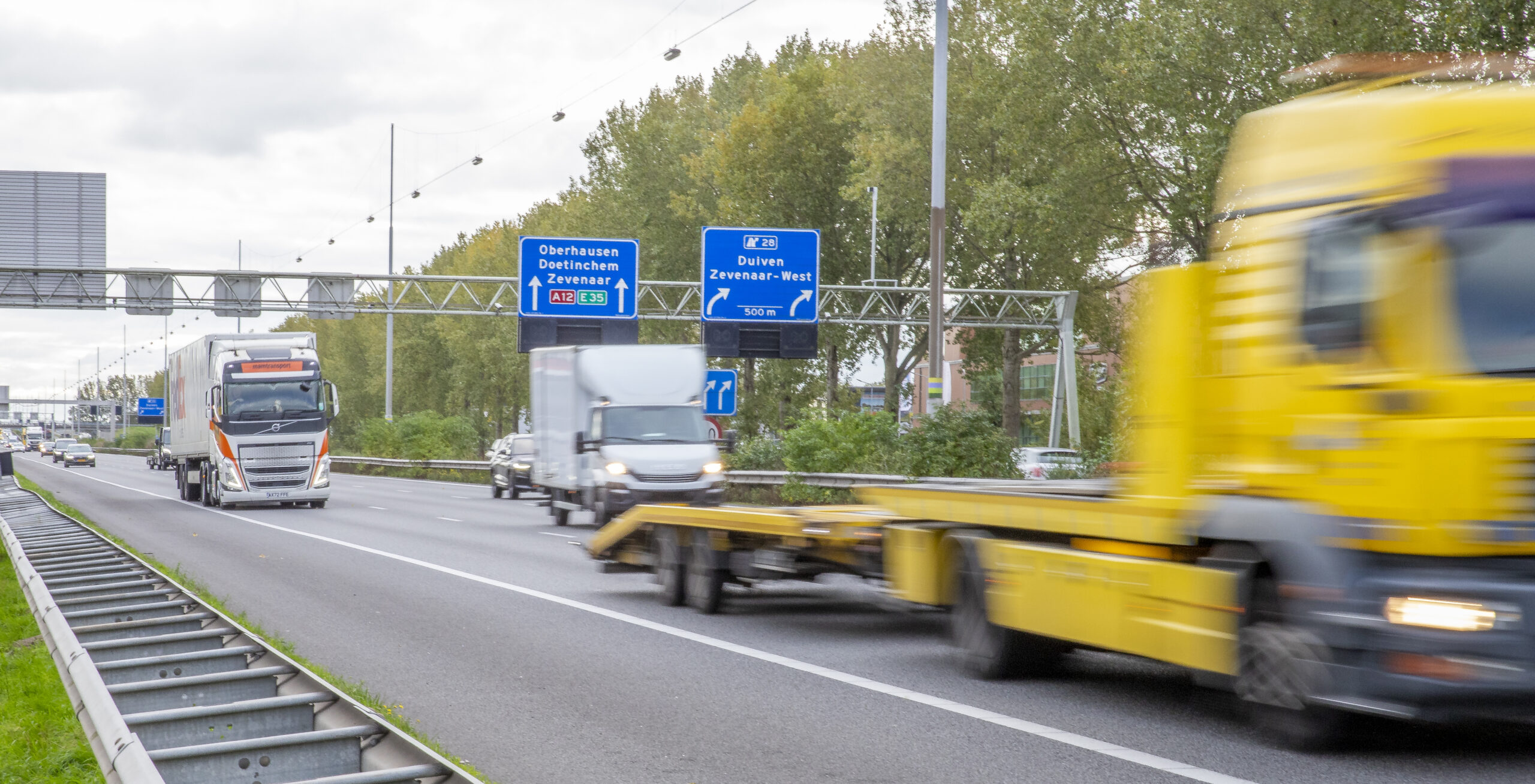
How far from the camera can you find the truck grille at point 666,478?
21.4m

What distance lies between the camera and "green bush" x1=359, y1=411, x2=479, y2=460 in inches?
2365

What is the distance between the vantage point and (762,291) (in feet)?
111

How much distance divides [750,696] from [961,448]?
20877mm

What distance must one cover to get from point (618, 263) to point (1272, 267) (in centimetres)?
2996

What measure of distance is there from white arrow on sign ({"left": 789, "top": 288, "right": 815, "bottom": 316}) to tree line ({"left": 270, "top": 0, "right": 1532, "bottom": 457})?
239 cm

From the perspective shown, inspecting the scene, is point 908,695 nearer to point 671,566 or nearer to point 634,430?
point 671,566

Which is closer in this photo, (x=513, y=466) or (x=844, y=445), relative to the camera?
(x=844, y=445)

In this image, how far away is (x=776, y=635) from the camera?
11438mm

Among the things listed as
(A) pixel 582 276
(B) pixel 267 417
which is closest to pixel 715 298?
(A) pixel 582 276

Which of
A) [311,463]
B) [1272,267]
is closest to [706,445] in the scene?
[311,463]

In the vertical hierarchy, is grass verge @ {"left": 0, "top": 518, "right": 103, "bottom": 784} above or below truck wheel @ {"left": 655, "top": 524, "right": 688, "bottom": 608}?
below

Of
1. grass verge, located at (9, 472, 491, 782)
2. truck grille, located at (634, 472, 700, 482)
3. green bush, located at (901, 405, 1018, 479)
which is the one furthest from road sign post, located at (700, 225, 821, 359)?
grass verge, located at (9, 472, 491, 782)

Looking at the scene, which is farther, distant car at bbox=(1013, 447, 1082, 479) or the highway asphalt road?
distant car at bbox=(1013, 447, 1082, 479)

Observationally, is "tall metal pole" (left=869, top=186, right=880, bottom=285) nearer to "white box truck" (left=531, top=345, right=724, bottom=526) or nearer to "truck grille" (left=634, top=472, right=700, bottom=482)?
"white box truck" (left=531, top=345, right=724, bottom=526)
